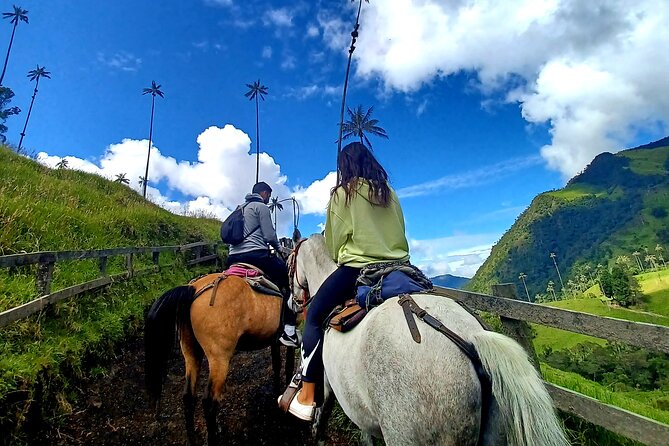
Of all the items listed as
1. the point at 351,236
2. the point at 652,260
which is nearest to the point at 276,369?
the point at 351,236

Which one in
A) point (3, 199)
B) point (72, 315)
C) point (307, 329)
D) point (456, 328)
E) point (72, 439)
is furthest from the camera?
point (3, 199)

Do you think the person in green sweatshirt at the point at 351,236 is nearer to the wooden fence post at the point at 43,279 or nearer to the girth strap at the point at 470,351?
the girth strap at the point at 470,351

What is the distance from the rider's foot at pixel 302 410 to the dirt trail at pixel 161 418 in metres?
1.37

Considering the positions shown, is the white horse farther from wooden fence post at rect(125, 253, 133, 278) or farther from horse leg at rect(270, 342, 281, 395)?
wooden fence post at rect(125, 253, 133, 278)

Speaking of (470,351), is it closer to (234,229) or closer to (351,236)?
(351,236)

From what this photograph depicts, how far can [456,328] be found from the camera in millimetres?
2154

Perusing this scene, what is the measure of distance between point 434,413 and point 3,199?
888 cm

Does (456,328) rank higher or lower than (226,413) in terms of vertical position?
higher

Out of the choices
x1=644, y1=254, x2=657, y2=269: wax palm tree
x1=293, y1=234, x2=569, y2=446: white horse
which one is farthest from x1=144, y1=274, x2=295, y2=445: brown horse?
x1=644, y1=254, x2=657, y2=269: wax palm tree

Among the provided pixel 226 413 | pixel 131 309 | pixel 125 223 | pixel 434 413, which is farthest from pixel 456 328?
pixel 125 223

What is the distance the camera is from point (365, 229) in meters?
3.09

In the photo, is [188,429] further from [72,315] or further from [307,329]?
[72,315]

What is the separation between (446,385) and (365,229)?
4.70ft

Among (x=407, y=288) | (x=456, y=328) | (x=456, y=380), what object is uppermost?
(x=407, y=288)
